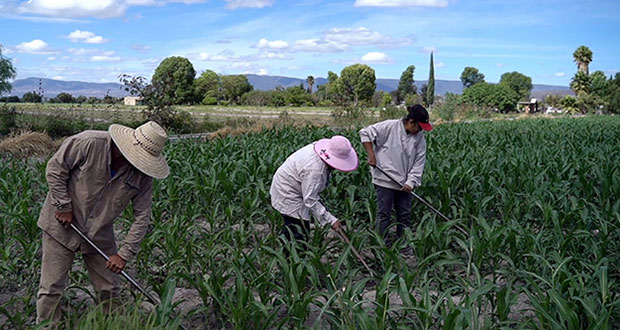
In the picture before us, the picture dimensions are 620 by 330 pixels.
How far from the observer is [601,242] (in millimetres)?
4508

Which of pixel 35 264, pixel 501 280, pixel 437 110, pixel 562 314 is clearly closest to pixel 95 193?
pixel 35 264

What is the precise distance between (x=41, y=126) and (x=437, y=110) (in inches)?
853

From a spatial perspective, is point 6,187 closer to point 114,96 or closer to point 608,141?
point 608,141

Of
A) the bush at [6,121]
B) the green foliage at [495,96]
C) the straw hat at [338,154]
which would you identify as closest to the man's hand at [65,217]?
the straw hat at [338,154]

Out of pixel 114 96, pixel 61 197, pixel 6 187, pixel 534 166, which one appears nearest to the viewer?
pixel 61 197

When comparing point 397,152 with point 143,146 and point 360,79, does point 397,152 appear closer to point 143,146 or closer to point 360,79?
point 143,146

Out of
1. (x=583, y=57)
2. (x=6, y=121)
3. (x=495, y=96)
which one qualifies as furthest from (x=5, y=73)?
(x=583, y=57)

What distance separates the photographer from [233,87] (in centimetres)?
6719

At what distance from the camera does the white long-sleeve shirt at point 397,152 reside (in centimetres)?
564

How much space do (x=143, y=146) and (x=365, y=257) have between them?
216 centimetres

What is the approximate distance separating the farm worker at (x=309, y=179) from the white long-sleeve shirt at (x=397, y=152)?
1150 millimetres

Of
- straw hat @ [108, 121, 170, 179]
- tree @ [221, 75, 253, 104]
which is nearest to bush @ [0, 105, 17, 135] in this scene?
straw hat @ [108, 121, 170, 179]

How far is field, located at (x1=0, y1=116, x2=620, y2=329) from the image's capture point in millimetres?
3336

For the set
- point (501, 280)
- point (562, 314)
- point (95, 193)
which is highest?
point (95, 193)
